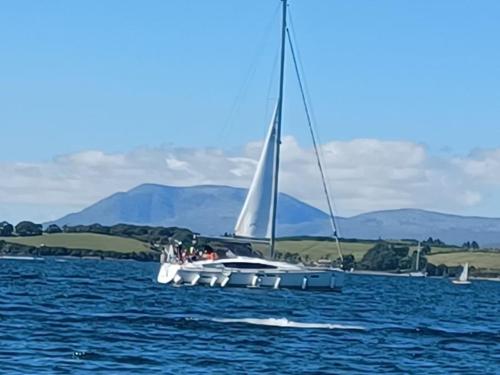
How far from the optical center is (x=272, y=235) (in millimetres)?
104562

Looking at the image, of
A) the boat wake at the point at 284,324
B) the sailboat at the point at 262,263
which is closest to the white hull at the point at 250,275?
the sailboat at the point at 262,263

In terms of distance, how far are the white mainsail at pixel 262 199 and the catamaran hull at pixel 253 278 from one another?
208 inches

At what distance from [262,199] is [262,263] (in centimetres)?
754

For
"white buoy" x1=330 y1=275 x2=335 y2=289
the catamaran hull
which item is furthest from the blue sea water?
"white buoy" x1=330 y1=275 x2=335 y2=289

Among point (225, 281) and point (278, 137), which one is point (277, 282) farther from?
point (278, 137)

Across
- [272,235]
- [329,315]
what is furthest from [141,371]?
[272,235]

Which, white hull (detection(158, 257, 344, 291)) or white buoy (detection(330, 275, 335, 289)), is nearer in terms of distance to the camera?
white hull (detection(158, 257, 344, 291))

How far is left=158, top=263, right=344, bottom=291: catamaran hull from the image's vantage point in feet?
327

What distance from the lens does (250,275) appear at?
99875 millimetres

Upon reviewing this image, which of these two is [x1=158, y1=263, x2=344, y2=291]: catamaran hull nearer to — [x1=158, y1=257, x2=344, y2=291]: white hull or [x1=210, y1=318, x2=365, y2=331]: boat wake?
[x1=158, y1=257, x2=344, y2=291]: white hull

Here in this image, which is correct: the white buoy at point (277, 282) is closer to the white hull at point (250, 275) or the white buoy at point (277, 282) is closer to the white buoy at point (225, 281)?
the white hull at point (250, 275)

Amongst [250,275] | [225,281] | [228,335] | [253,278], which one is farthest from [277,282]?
[228,335]

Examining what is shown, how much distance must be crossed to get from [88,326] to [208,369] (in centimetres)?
1425

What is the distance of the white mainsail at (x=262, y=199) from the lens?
348 ft
